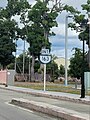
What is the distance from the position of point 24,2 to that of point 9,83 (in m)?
21.8

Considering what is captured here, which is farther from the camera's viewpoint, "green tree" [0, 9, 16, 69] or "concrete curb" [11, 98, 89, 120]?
"green tree" [0, 9, 16, 69]

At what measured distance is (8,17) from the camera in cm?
7219

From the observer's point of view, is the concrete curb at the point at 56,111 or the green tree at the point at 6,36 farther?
the green tree at the point at 6,36

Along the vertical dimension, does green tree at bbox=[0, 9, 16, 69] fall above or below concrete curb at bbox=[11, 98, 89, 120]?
above

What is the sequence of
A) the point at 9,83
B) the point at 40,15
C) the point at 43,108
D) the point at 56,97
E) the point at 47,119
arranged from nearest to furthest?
1. the point at 47,119
2. the point at 43,108
3. the point at 56,97
4. the point at 9,83
5. the point at 40,15

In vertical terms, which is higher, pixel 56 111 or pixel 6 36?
pixel 6 36

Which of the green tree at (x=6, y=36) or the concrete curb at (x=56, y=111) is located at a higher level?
the green tree at (x=6, y=36)

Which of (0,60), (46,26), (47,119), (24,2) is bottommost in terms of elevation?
(47,119)

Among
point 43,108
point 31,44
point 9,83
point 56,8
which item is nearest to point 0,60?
point 31,44

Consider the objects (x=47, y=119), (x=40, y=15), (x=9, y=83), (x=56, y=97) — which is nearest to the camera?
(x=47, y=119)

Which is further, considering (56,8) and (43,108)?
(56,8)

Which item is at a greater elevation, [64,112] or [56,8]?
[56,8]

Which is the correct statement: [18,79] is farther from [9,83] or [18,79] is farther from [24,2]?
[9,83]

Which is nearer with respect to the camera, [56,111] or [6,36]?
[56,111]
